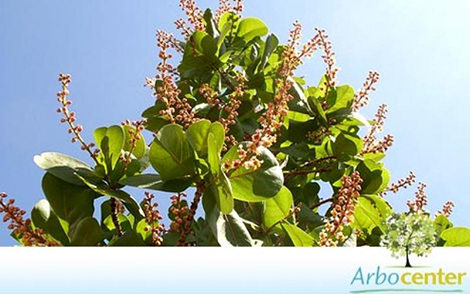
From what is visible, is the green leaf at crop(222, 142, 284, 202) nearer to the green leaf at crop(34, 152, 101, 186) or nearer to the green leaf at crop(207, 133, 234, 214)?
the green leaf at crop(207, 133, 234, 214)

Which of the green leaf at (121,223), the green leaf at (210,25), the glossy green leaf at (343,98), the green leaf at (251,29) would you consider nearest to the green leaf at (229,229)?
the green leaf at (121,223)

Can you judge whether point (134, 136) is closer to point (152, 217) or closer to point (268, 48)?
point (152, 217)

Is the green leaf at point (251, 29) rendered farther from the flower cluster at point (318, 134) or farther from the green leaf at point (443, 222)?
the green leaf at point (443, 222)

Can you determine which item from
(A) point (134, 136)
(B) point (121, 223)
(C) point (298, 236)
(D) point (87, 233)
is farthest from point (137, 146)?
(C) point (298, 236)

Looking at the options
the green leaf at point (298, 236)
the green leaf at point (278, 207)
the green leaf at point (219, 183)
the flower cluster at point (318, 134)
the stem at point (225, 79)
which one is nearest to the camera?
the green leaf at point (219, 183)

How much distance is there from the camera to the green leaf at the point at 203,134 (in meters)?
2.04

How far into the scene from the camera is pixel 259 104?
3.42m

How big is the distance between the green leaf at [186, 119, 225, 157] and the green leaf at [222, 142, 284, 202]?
0.07 metres

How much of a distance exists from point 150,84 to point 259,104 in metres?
0.69

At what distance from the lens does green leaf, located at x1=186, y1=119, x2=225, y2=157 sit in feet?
6.68

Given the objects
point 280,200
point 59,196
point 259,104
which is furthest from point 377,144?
point 59,196

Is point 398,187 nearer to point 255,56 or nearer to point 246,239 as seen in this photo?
point 255,56

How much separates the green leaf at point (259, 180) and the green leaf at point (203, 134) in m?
0.07

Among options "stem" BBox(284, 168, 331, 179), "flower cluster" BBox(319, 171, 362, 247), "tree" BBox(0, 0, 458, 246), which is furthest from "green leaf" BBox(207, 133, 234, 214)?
"stem" BBox(284, 168, 331, 179)
